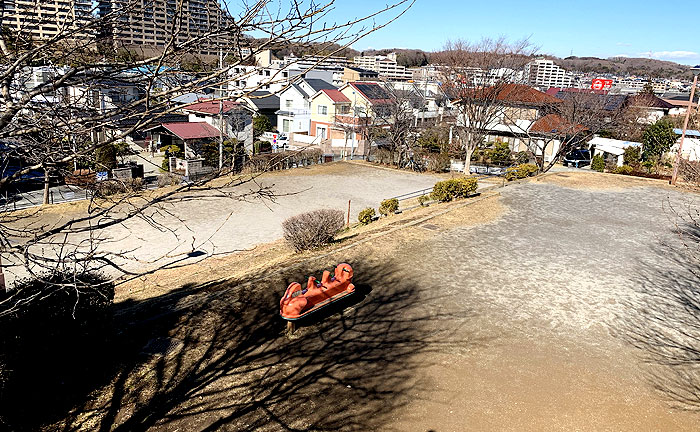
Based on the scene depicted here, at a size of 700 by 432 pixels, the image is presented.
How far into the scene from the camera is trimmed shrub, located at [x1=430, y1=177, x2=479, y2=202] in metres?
18.4

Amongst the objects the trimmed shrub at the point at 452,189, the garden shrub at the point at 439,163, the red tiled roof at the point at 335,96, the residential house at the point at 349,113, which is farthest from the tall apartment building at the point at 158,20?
the red tiled roof at the point at 335,96

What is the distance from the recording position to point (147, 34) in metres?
4.86

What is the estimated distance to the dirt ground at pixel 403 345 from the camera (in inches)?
241

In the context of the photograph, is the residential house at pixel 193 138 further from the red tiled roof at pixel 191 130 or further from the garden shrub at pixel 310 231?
the garden shrub at pixel 310 231

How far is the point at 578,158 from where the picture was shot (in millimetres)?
31688

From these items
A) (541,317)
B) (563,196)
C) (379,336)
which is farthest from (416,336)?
(563,196)

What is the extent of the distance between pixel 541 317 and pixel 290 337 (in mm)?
4852

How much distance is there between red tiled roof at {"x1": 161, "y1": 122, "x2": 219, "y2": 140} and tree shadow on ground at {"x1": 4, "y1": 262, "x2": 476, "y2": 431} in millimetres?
19753

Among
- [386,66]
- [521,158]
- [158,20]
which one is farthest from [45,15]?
[386,66]

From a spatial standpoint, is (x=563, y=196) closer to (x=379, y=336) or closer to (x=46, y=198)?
(x=379, y=336)

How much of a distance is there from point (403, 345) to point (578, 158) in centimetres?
2843

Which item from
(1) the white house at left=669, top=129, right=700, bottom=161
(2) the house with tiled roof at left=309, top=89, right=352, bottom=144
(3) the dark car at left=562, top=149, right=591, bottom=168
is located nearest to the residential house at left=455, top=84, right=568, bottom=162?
(3) the dark car at left=562, top=149, right=591, bottom=168

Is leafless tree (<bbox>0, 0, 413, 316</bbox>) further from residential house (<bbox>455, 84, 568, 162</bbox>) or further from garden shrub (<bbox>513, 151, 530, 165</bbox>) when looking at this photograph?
garden shrub (<bbox>513, 151, 530, 165</bbox>)

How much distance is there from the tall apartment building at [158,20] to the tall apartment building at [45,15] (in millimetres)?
183
